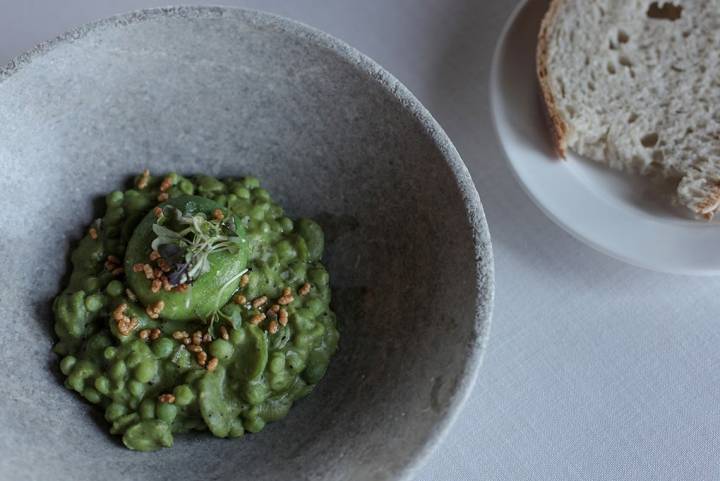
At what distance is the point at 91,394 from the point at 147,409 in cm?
13

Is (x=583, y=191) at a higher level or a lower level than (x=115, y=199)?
higher

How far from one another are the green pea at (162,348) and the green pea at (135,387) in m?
0.06

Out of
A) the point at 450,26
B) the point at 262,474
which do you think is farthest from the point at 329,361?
Result: the point at 450,26

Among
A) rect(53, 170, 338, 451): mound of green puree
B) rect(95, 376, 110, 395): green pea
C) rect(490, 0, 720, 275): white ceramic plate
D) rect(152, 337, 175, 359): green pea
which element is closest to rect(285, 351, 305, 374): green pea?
rect(53, 170, 338, 451): mound of green puree

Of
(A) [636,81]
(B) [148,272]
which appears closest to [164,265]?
(B) [148,272]

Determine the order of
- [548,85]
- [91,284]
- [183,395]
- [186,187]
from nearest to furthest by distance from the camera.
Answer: [183,395]
[91,284]
[186,187]
[548,85]

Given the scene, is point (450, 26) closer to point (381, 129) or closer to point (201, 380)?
point (381, 129)

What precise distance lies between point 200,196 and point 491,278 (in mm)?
603

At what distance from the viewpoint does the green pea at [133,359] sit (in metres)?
1.48

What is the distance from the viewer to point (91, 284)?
1.59 metres

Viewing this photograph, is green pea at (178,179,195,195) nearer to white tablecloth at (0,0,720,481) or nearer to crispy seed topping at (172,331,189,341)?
crispy seed topping at (172,331,189,341)

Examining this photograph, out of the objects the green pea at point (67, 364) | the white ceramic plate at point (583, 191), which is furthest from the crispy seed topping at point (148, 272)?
the white ceramic plate at point (583, 191)

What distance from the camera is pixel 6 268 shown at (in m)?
1.63

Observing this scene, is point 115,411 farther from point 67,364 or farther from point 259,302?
point 259,302
